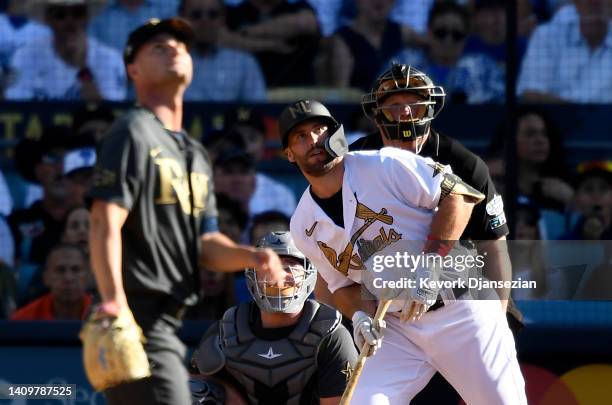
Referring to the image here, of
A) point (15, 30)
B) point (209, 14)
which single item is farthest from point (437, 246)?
point (15, 30)

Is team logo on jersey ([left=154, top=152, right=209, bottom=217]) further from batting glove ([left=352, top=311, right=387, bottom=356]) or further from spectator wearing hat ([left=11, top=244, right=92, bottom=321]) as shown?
spectator wearing hat ([left=11, top=244, right=92, bottom=321])

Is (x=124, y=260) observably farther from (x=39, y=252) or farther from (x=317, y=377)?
(x=39, y=252)

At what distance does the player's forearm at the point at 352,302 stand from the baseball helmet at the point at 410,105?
0.67 meters

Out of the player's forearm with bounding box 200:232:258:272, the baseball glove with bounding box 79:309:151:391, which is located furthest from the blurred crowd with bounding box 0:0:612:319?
the baseball glove with bounding box 79:309:151:391

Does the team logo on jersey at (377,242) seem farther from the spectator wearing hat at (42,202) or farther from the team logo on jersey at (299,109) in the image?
the spectator wearing hat at (42,202)

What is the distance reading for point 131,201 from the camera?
3.54m

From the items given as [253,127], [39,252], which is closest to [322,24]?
[253,127]

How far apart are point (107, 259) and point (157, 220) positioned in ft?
0.93

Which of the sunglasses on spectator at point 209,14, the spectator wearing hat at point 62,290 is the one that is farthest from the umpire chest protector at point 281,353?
the sunglasses on spectator at point 209,14

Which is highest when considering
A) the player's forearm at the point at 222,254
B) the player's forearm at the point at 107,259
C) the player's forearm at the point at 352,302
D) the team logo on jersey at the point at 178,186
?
the team logo on jersey at the point at 178,186

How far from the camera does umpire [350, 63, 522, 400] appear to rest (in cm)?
507

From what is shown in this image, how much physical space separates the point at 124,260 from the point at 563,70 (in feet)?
15.1

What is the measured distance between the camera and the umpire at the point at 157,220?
11.5ft

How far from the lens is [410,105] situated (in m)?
5.09
